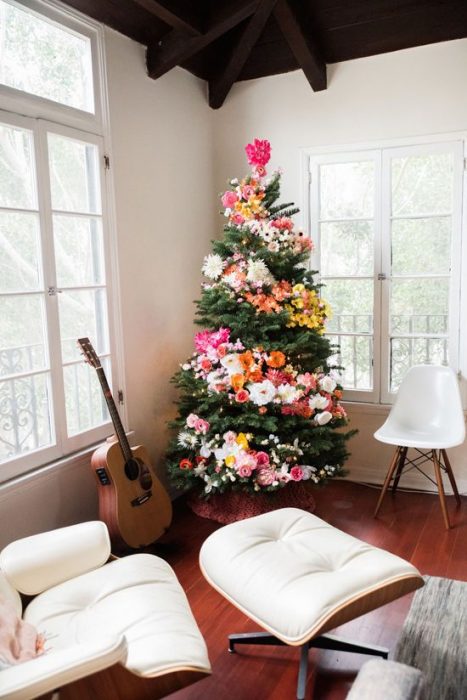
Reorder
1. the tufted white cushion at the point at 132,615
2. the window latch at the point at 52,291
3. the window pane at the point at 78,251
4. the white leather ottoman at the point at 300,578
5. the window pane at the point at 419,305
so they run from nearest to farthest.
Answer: the tufted white cushion at the point at 132,615, the white leather ottoman at the point at 300,578, the window latch at the point at 52,291, the window pane at the point at 78,251, the window pane at the point at 419,305

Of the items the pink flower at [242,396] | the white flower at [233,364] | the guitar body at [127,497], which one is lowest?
the guitar body at [127,497]

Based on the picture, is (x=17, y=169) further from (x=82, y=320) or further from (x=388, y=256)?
(x=388, y=256)

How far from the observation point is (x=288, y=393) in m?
3.02

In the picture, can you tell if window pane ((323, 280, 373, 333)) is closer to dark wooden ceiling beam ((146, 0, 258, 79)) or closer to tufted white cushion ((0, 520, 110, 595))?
dark wooden ceiling beam ((146, 0, 258, 79))

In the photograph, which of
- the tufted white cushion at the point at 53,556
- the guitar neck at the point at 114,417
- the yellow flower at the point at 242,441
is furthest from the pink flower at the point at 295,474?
the tufted white cushion at the point at 53,556

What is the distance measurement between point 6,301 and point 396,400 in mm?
2290

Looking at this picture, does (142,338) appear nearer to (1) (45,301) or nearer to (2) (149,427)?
(2) (149,427)

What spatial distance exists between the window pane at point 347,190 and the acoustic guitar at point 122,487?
1.92 meters

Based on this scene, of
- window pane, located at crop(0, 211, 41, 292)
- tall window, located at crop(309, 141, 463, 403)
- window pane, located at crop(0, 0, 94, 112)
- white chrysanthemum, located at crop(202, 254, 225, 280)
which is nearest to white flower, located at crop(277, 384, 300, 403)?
tall window, located at crop(309, 141, 463, 403)

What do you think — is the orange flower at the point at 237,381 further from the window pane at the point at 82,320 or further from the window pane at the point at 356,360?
the window pane at the point at 356,360

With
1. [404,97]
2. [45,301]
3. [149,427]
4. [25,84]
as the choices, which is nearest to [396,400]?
[149,427]

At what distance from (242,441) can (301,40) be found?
7.29 ft

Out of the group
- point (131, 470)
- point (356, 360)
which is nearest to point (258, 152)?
point (356, 360)

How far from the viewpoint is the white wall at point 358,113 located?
11.2 ft
